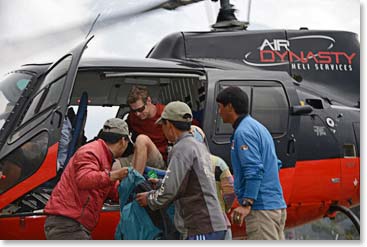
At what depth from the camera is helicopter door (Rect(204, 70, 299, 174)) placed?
5395 millimetres

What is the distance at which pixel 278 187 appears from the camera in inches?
160

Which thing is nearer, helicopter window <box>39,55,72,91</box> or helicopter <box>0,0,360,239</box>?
helicopter <box>0,0,360,239</box>

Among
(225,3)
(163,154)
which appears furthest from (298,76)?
(163,154)

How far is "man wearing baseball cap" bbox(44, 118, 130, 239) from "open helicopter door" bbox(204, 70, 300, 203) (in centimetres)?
148

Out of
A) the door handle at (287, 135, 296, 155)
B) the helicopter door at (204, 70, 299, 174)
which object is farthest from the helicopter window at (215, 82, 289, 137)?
the door handle at (287, 135, 296, 155)

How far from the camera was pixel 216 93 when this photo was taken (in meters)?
5.48

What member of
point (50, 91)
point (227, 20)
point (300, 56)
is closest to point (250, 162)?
point (50, 91)

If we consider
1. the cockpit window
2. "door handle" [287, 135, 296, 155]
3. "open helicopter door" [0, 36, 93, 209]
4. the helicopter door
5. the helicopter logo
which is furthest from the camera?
the helicopter logo

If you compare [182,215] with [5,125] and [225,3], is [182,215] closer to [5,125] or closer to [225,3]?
[5,125]

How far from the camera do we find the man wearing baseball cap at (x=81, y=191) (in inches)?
154

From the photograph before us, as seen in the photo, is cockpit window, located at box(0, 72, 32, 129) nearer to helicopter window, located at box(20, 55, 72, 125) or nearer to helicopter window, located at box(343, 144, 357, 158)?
helicopter window, located at box(20, 55, 72, 125)

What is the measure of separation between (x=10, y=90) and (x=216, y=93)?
179cm

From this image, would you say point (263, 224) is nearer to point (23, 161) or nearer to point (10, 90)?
point (23, 161)

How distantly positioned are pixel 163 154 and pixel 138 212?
123cm
